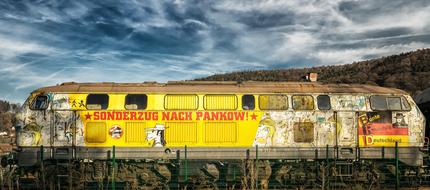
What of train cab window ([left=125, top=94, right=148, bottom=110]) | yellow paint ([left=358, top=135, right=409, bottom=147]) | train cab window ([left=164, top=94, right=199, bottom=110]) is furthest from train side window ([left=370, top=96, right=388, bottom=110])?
train cab window ([left=125, top=94, right=148, bottom=110])

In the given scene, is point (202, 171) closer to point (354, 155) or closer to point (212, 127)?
point (212, 127)

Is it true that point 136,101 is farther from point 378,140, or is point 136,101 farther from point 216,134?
point 378,140

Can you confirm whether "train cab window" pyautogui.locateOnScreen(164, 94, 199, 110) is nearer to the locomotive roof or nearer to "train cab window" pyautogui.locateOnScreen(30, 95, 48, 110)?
the locomotive roof

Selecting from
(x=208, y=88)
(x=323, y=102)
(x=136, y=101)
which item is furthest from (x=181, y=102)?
(x=323, y=102)

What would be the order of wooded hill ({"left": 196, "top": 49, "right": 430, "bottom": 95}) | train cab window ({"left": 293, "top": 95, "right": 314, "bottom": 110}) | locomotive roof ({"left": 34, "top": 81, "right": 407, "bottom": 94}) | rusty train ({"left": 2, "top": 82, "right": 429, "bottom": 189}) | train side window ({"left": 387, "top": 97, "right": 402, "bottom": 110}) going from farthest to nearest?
wooded hill ({"left": 196, "top": 49, "right": 430, "bottom": 95})
train side window ({"left": 387, "top": 97, "right": 402, "bottom": 110})
train cab window ({"left": 293, "top": 95, "right": 314, "bottom": 110})
locomotive roof ({"left": 34, "top": 81, "right": 407, "bottom": 94})
rusty train ({"left": 2, "top": 82, "right": 429, "bottom": 189})

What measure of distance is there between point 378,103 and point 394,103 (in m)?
0.62

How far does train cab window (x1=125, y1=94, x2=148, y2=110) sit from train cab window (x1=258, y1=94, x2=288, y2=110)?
4320 millimetres

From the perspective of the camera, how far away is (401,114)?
14.6 meters

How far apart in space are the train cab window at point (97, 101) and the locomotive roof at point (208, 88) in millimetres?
203

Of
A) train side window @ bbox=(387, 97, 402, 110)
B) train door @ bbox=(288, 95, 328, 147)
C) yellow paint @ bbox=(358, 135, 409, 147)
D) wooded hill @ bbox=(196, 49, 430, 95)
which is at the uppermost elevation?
wooded hill @ bbox=(196, 49, 430, 95)

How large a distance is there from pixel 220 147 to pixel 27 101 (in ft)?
24.3

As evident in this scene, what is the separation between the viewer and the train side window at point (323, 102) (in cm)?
Answer: 1466

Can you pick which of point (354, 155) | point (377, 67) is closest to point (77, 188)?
point (354, 155)

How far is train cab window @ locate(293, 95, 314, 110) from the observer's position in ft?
47.8
